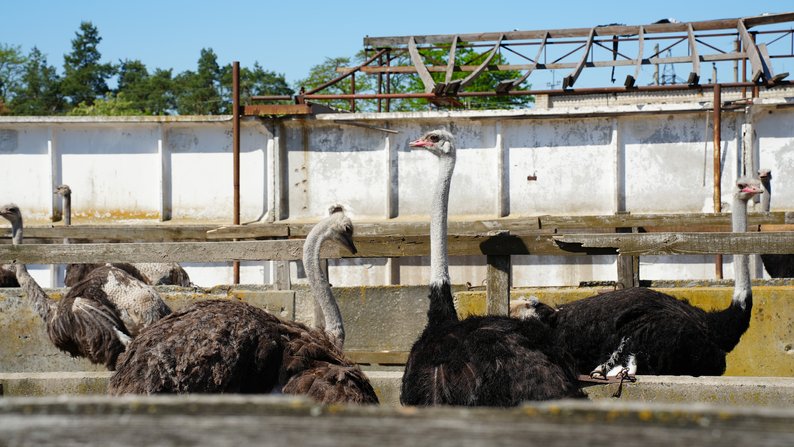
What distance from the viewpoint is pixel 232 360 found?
3943 millimetres

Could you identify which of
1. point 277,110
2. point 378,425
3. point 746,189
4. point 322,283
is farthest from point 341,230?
point 277,110

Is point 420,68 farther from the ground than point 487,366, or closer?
farther from the ground

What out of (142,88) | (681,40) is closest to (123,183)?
(681,40)

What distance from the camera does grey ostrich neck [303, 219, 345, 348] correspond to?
5.09m

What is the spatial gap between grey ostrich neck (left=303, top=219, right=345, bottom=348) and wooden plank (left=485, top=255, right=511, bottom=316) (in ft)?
2.59

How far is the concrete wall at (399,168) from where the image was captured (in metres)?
15.2

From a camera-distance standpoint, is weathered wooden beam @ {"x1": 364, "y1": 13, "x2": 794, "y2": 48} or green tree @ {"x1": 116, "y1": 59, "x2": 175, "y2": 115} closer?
weathered wooden beam @ {"x1": 364, "y1": 13, "x2": 794, "y2": 48}

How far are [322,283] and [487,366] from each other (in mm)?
1720

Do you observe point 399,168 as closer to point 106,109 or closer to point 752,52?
point 752,52

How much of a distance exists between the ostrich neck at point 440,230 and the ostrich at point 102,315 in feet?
6.89

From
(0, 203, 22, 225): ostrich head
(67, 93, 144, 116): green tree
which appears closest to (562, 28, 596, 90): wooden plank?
(0, 203, 22, 225): ostrich head

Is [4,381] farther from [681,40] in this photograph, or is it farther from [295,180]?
[681,40]

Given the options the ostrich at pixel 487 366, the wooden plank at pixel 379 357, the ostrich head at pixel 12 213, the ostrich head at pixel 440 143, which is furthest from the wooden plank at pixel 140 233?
the ostrich at pixel 487 366

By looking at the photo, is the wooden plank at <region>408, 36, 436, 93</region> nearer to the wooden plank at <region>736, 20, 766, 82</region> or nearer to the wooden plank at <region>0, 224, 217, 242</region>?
the wooden plank at <region>736, 20, 766, 82</region>
